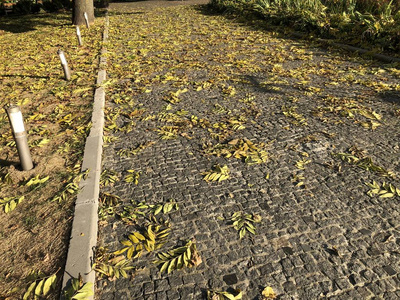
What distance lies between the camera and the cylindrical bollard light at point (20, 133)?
143 inches

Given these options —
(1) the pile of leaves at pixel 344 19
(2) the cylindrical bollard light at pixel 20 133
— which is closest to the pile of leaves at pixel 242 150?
(2) the cylindrical bollard light at pixel 20 133

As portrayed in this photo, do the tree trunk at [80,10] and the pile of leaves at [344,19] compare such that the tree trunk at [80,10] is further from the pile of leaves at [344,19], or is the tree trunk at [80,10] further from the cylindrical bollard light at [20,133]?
the cylindrical bollard light at [20,133]

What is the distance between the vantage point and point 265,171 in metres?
3.86

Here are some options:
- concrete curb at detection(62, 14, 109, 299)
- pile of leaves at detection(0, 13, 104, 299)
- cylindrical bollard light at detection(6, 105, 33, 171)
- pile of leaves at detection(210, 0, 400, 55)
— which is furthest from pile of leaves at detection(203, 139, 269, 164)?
pile of leaves at detection(210, 0, 400, 55)

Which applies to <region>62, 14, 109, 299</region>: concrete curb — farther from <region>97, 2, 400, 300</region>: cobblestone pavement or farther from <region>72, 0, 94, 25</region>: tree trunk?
<region>72, 0, 94, 25</region>: tree trunk

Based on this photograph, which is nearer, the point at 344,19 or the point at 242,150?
the point at 242,150

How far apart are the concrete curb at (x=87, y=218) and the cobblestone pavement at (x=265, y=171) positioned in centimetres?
11

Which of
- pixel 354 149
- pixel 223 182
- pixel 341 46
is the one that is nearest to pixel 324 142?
pixel 354 149

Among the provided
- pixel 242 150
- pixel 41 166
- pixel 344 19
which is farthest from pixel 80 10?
pixel 242 150

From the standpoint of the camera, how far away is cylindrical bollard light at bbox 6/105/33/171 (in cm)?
363

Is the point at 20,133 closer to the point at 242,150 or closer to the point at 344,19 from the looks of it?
the point at 242,150

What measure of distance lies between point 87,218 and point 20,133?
1444 mm

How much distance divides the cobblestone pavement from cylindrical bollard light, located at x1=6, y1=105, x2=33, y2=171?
926 millimetres

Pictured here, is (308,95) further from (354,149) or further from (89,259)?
(89,259)
